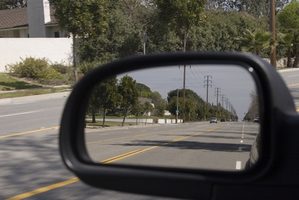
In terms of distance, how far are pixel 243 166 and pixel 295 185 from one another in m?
0.30

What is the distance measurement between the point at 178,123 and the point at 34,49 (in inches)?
1700

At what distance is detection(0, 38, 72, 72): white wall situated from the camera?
43844 millimetres

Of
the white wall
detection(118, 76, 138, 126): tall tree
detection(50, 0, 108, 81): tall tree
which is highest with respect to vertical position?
detection(50, 0, 108, 81): tall tree

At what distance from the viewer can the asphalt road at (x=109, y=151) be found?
2.70 meters

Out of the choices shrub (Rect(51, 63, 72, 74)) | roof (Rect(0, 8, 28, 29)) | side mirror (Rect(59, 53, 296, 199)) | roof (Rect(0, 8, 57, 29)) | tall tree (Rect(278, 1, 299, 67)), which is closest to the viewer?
side mirror (Rect(59, 53, 296, 199))

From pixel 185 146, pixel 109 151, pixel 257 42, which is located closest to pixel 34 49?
pixel 257 42

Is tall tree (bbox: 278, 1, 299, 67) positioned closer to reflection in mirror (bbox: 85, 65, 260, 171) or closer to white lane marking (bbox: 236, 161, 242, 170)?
reflection in mirror (bbox: 85, 65, 260, 171)

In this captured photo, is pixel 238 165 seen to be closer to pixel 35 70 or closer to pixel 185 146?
pixel 185 146

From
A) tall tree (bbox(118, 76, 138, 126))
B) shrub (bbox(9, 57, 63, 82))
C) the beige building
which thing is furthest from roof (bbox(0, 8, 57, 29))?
tall tree (bbox(118, 76, 138, 126))

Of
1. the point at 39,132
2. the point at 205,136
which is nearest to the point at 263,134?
the point at 205,136

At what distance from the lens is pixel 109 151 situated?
129 inches

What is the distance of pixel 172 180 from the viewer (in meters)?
2.54

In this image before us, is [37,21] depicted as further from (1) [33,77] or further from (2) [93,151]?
(2) [93,151]

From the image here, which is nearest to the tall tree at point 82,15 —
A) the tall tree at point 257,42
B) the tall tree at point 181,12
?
the tall tree at point 181,12
